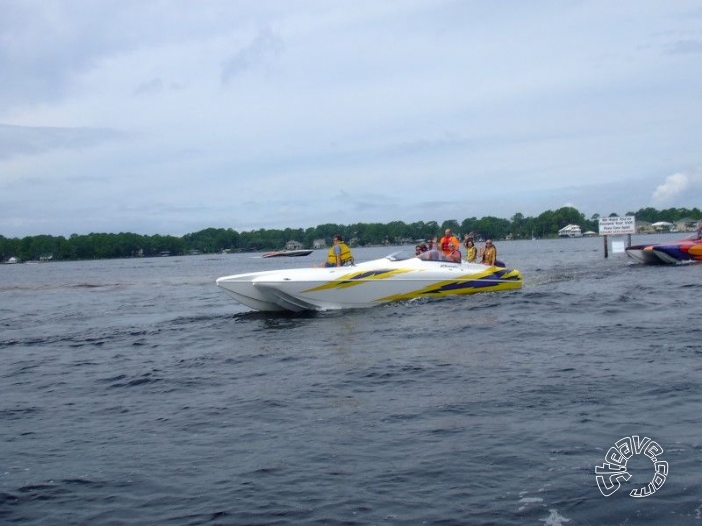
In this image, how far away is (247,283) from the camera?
58.9ft

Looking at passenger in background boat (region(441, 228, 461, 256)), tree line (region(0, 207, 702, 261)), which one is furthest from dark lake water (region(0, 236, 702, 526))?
tree line (region(0, 207, 702, 261))

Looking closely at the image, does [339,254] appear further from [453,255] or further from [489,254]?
[489,254]

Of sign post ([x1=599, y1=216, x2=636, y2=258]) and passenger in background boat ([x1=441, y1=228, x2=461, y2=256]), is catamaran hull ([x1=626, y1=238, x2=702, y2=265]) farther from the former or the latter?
passenger in background boat ([x1=441, y1=228, x2=461, y2=256])

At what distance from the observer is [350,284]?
18.1 meters

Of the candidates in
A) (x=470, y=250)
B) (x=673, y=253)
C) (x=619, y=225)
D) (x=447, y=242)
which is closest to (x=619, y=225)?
(x=619, y=225)

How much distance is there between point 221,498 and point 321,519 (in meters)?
→ 0.98

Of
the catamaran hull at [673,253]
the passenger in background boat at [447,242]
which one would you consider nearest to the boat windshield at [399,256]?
the passenger in background boat at [447,242]

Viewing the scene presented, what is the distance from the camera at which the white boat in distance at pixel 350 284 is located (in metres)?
17.7

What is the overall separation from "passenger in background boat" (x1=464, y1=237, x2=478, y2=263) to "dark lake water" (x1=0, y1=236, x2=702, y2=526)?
225 inches

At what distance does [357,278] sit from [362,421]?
995cm

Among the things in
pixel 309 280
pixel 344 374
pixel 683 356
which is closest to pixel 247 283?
pixel 309 280

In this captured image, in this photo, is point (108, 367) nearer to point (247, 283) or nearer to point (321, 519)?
point (247, 283)

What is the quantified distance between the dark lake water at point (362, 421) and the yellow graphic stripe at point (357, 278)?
75.8 inches

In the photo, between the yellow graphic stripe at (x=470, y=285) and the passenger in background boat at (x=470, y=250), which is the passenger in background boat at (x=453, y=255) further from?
the passenger in background boat at (x=470, y=250)
